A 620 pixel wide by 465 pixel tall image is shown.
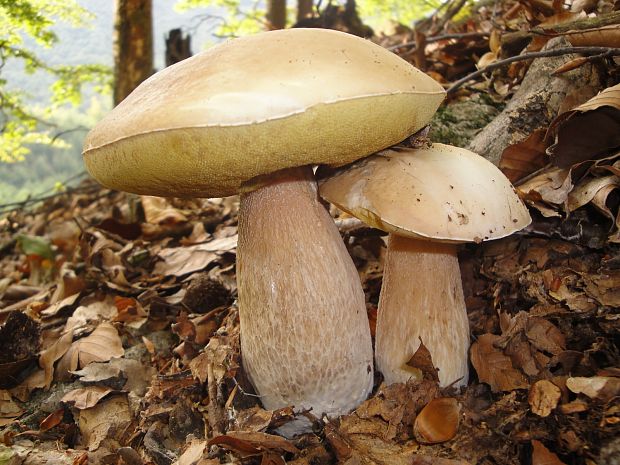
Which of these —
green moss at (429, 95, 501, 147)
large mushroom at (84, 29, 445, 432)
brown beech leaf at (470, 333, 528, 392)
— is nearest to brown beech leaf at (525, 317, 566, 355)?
brown beech leaf at (470, 333, 528, 392)

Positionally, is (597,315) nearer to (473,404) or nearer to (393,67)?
(473,404)

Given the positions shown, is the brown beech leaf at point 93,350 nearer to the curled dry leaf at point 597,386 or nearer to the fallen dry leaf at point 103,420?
the fallen dry leaf at point 103,420

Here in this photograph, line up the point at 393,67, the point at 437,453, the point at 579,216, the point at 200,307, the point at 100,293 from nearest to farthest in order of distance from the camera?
1. the point at 393,67
2. the point at 437,453
3. the point at 579,216
4. the point at 200,307
5. the point at 100,293

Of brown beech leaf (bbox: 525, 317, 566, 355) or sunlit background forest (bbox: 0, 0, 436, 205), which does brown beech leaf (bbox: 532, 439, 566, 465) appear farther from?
sunlit background forest (bbox: 0, 0, 436, 205)

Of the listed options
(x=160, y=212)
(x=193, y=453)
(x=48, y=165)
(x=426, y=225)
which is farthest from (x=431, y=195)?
(x=48, y=165)

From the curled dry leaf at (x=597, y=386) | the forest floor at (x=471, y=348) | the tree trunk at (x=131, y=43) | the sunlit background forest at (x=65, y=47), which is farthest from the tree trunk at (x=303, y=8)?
the curled dry leaf at (x=597, y=386)

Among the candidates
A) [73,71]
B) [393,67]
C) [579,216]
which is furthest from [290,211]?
[73,71]
